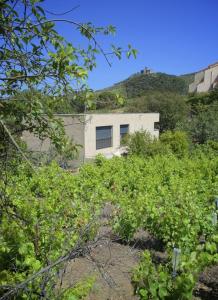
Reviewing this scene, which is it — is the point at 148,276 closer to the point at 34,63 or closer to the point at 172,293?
the point at 172,293

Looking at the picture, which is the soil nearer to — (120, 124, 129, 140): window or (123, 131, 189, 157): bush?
(123, 131, 189, 157): bush

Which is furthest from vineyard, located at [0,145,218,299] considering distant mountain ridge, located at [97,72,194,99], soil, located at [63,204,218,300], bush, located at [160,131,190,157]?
distant mountain ridge, located at [97,72,194,99]

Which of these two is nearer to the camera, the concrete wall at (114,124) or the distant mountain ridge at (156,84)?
the concrete wall at (114,124)

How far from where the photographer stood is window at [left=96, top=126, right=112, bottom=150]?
88.7 feet

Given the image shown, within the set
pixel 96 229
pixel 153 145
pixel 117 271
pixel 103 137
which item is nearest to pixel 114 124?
pixel 103 137

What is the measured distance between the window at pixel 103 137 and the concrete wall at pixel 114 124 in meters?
0.27

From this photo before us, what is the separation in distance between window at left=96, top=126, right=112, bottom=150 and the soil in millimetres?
19833

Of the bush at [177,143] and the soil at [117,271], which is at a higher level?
the bush at [177,143]

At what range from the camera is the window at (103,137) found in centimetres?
2703

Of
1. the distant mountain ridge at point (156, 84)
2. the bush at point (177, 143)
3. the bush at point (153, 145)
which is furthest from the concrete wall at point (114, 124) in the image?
the distant mountain ridge at point (156, 84)

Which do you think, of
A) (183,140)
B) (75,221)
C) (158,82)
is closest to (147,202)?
(75,221)

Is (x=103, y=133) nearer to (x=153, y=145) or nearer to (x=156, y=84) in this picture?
(x=153, y=145)

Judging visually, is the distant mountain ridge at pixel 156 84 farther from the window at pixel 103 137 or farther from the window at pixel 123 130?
the window at pixel 103 137

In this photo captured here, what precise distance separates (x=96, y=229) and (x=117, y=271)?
88cm
